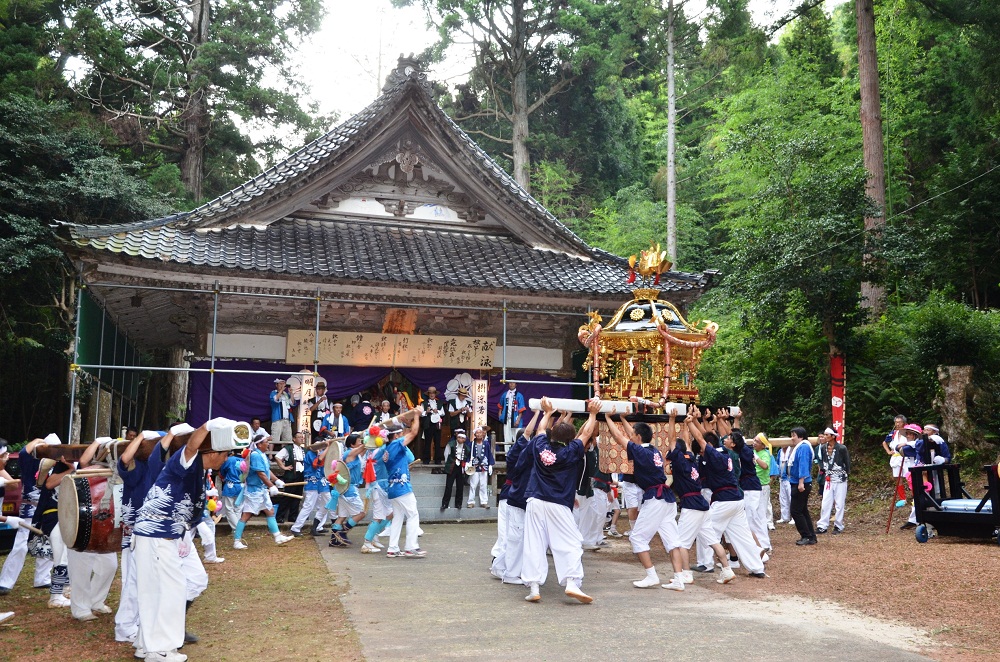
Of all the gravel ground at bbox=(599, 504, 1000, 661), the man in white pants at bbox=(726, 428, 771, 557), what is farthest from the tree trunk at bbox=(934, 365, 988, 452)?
the man in white pants at bbox=(726, 428, 771, 557)

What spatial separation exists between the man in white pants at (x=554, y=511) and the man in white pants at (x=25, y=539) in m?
5.00

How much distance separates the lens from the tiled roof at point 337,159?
15445 millimetres

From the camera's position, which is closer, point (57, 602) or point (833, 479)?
point (57, 602)

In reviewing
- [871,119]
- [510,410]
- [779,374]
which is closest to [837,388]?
[779,374]

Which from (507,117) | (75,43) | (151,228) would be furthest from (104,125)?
(507,117)

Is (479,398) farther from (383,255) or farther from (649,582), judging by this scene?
(649,582)

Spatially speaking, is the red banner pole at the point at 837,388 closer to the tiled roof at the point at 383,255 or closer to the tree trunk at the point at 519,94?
the tiled roof at the point at 383,255

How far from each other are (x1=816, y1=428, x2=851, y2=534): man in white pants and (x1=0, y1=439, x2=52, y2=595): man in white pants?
37.6 ft

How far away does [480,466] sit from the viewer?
47.8 ft

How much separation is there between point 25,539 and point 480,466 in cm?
773

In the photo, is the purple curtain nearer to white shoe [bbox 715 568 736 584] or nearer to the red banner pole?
the red banner pole

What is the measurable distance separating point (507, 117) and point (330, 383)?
19.7m

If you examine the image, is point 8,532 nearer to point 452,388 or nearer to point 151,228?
point 151,228

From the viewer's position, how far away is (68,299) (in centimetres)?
2222
